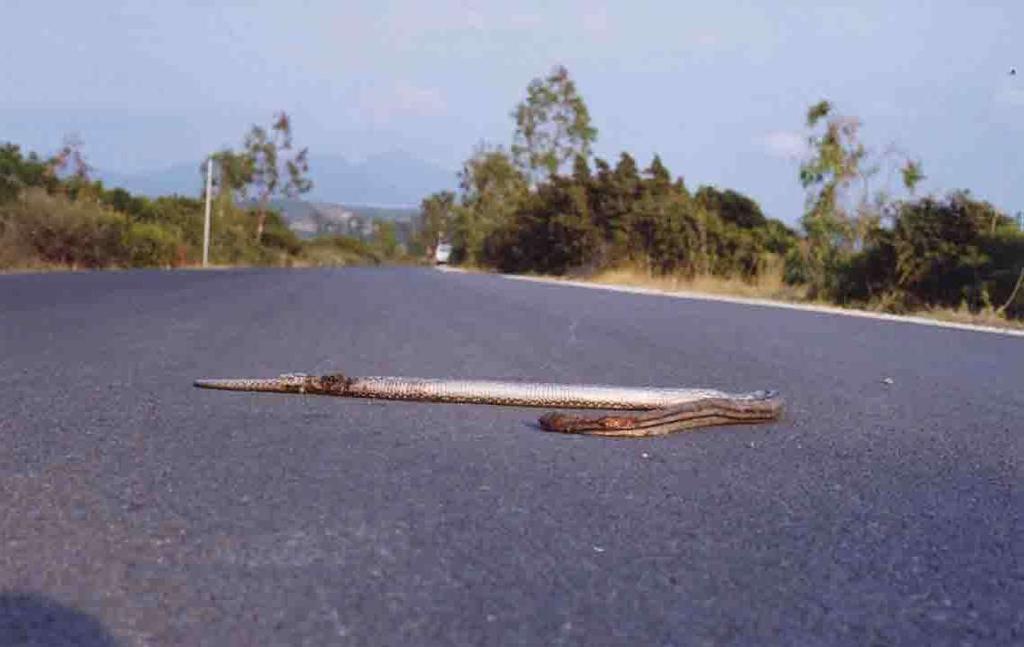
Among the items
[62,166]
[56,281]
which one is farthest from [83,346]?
[62,166]

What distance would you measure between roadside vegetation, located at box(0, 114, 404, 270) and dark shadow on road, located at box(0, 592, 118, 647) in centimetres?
2404

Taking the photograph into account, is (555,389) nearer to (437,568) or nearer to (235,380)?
(235,380)

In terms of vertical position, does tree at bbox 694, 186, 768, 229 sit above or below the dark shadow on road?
above

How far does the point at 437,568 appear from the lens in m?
2.82

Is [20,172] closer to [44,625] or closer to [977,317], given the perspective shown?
[977,317]

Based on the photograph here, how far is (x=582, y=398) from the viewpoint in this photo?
17.7 ft

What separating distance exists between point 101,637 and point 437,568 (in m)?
0.82

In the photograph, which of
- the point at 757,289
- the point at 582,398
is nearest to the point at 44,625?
the point at 582,398

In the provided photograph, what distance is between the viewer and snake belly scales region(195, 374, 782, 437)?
189 inches

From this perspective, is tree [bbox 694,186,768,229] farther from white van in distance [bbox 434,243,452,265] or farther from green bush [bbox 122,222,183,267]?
white van in distance [bbox 434,243,452,265]

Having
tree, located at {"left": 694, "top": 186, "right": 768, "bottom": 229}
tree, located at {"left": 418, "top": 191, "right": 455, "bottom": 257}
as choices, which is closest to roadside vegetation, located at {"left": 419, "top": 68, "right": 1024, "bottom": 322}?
tree, located at {"left": 694, "top": 186, "right": 768, "bottom": 229}

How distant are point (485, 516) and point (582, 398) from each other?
209 cm

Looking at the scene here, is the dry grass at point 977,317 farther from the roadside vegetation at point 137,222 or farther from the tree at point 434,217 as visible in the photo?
the tree at point 434,217

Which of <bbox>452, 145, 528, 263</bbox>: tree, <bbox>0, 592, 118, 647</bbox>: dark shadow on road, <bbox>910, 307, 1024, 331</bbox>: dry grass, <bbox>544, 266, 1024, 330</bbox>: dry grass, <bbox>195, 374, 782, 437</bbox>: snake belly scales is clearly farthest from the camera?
<bbox>452, 145, 528, 263</bbox>: tree
